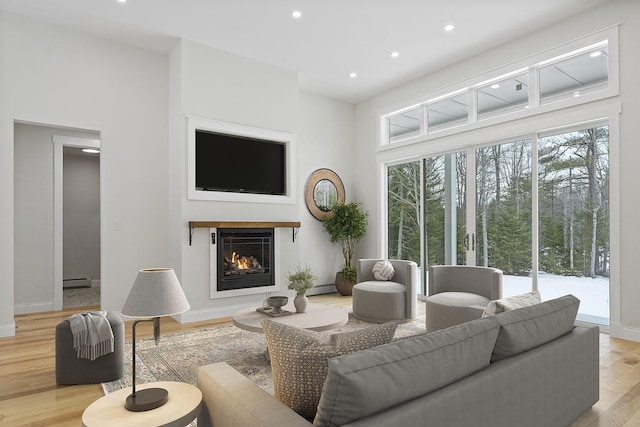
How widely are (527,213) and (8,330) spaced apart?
19.4ft

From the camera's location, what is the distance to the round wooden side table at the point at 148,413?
4.67ft

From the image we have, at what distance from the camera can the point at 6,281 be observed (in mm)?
4051

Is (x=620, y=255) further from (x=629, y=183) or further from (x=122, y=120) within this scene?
(x=122, y=120)

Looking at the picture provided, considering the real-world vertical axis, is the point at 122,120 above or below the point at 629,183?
above

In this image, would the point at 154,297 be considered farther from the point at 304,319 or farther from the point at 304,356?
the point at 304,319

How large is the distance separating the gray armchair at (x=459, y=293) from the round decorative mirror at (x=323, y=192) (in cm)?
262

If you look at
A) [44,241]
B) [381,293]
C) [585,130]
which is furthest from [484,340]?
[44,241]

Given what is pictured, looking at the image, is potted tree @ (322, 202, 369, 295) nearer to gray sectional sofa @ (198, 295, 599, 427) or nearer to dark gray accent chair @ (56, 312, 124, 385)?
dark gray accent chair @ (56, 312, 124, 385)

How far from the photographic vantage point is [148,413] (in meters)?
1.49

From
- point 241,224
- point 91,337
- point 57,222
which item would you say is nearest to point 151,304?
point 91,337

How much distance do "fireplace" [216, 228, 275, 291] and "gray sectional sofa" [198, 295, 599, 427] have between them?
3.37 m

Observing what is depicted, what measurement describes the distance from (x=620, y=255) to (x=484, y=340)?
330cm

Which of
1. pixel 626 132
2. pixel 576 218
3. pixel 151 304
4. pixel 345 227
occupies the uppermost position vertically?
pixel 626 132

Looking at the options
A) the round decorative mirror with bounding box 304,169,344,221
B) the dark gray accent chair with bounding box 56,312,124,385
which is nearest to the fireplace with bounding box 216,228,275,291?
the round decorative mirror with bounding box 304,169,344,221
